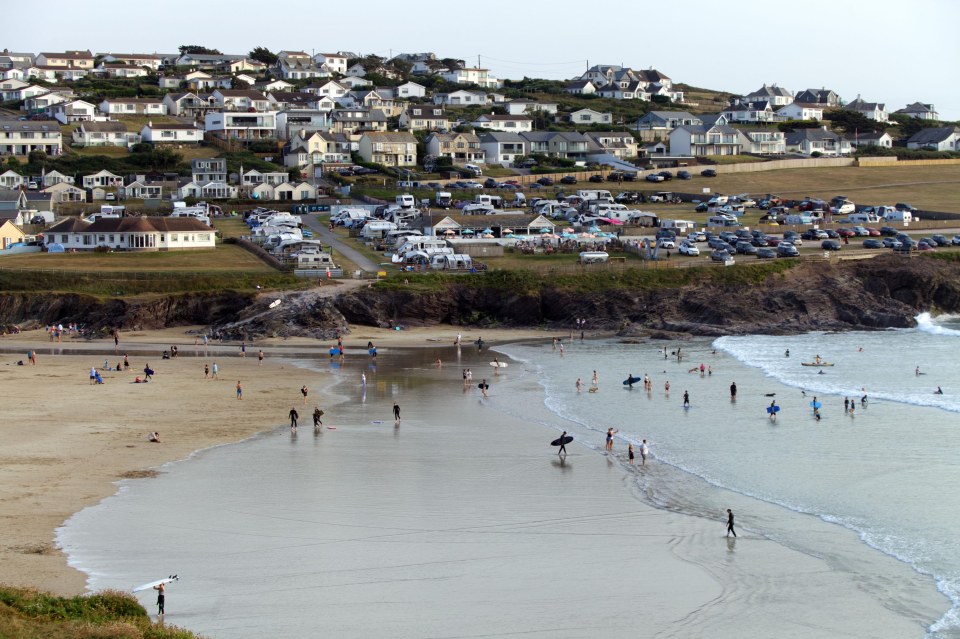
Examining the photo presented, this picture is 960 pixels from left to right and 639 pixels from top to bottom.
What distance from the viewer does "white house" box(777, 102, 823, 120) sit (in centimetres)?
14012

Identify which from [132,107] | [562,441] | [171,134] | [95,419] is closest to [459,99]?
[132,107]

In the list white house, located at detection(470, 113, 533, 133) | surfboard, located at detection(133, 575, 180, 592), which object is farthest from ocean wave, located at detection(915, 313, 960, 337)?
white house, located at detection(470, 113, 533, 133)

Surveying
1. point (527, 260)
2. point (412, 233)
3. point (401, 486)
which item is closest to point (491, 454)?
point (401, 486)

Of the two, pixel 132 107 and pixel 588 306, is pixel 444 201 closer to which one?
pixel 588 306

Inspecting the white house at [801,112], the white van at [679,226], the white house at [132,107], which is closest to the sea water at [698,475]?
the white van at [679,226]

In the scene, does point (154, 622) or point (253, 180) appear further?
point (253, 180)

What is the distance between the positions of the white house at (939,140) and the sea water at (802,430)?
7551cm

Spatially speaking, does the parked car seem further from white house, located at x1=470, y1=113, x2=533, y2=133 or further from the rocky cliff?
white house, located at x1=470, y1=113, x2=533, y2=133

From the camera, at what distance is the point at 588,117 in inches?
5157

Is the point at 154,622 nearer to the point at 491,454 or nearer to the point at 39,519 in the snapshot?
the point at 39,519

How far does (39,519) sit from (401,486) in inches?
320

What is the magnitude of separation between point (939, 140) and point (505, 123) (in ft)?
159

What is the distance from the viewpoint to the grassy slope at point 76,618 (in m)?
15.2

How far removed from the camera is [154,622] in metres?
17.5
